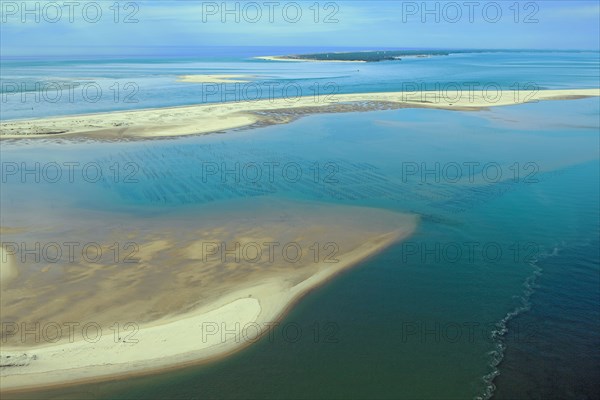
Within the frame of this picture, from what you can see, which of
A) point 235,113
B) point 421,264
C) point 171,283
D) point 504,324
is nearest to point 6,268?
point 171,283

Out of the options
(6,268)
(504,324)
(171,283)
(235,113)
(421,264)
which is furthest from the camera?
(235,113)

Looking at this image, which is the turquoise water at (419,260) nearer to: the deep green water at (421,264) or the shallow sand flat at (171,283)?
the deep green water at (421,264)

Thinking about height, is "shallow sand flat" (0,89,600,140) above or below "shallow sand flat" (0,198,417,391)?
above

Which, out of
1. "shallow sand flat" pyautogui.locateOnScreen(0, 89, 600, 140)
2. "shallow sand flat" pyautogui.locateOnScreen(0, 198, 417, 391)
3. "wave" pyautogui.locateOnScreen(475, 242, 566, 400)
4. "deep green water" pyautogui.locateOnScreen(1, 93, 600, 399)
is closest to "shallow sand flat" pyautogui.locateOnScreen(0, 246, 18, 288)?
"shallow sand flat" pyautogui.locateOnScreen(0, 198, 417, 391)

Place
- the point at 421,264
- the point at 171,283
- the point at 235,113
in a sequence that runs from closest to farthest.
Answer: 1. the point at 171,283
2. the point at 421,264
3. the point at 235,113

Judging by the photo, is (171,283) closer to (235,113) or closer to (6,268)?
(6,268)

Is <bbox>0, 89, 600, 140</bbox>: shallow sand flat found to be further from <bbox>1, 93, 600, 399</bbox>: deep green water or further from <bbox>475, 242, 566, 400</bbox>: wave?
<bbox>475, 242, 566, 400</bbox>: wave

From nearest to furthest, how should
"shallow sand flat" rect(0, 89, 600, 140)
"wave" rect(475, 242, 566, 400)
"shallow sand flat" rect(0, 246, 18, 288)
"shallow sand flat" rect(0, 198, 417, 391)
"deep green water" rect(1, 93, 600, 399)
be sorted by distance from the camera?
"wave" rect(475, 242, 566, 400) → "deep green water" rect(1, 93, 600, 399) → "shallow sand flat" rect(0, 198, 417, 391) → "shallow sand flat" rect(0, 246, 18, 288) → "shallow sand flat" rect(0, 89, 600, 140)
